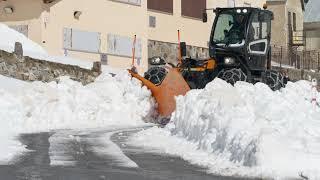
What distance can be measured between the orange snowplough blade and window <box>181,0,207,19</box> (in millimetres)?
22627

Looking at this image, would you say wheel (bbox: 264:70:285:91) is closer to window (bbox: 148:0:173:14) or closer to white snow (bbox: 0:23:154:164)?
white snow (bbox: 0:23:154:164)

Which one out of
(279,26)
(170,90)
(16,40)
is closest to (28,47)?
(16,40)

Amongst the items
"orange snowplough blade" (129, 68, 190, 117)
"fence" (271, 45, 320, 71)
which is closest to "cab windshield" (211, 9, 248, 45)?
"orange snowplough blade" (129, 68, 190, 117)

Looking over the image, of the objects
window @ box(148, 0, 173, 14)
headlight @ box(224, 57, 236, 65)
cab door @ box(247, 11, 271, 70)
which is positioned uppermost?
window @ box(148, 0, 173, 14)

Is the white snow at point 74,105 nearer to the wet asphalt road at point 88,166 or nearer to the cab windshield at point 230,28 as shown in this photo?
the cab windshield at point 230,28

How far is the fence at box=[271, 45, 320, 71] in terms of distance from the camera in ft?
169

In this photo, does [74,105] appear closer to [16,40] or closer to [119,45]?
[16,40]

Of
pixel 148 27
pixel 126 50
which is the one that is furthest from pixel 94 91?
pixel 148 27

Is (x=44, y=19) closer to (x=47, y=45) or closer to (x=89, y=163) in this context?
(x=47, y=45)

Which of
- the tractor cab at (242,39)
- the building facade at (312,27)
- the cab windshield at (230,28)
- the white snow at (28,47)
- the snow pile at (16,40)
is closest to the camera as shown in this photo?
the tractor cab at (242,39)

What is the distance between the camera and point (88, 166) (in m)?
9.40

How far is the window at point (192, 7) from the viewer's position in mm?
39656

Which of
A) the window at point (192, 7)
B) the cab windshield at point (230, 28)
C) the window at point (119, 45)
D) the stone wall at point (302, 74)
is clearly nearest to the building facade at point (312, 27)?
the stone wall at point (302, 74)

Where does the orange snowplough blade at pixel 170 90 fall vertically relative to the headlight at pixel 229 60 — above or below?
below
